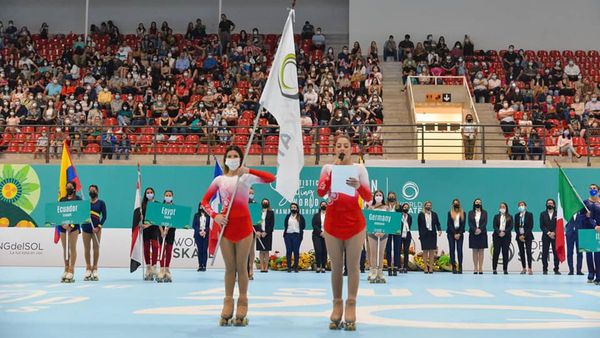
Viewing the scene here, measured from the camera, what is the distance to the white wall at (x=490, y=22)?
32.1m

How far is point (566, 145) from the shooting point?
22.4 meters

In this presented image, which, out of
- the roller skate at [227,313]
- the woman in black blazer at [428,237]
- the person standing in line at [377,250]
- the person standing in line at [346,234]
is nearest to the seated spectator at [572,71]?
the woman in black blazer at [428,237]

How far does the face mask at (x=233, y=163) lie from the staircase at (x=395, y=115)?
1402 centimetres

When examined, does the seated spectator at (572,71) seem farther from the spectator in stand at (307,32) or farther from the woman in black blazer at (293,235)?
the woman in black blazer at (293,235)

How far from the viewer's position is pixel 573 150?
2227 cm

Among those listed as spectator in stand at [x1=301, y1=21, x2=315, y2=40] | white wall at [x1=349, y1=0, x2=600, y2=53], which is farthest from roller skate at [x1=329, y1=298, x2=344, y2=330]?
spectator in stand at [x1=301, y1=21, x2=315, y2=40]

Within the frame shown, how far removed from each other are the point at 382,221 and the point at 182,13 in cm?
2143

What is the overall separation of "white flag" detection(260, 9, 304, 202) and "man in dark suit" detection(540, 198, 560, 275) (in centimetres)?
1150

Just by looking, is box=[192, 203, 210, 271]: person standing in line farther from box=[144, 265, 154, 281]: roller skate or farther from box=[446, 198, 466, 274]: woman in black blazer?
box=[446, 198, 466, 274]: woman in black blazer

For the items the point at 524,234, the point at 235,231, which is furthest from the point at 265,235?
the point at 235,231

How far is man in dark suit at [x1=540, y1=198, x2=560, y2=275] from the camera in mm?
18750

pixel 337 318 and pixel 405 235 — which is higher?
pixel 405 235

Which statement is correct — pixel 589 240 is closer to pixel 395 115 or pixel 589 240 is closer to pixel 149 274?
pixel 149 274

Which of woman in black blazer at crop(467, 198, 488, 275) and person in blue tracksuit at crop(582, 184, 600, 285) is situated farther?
woman in black blazer at crop(467, 198, 488, 275)
